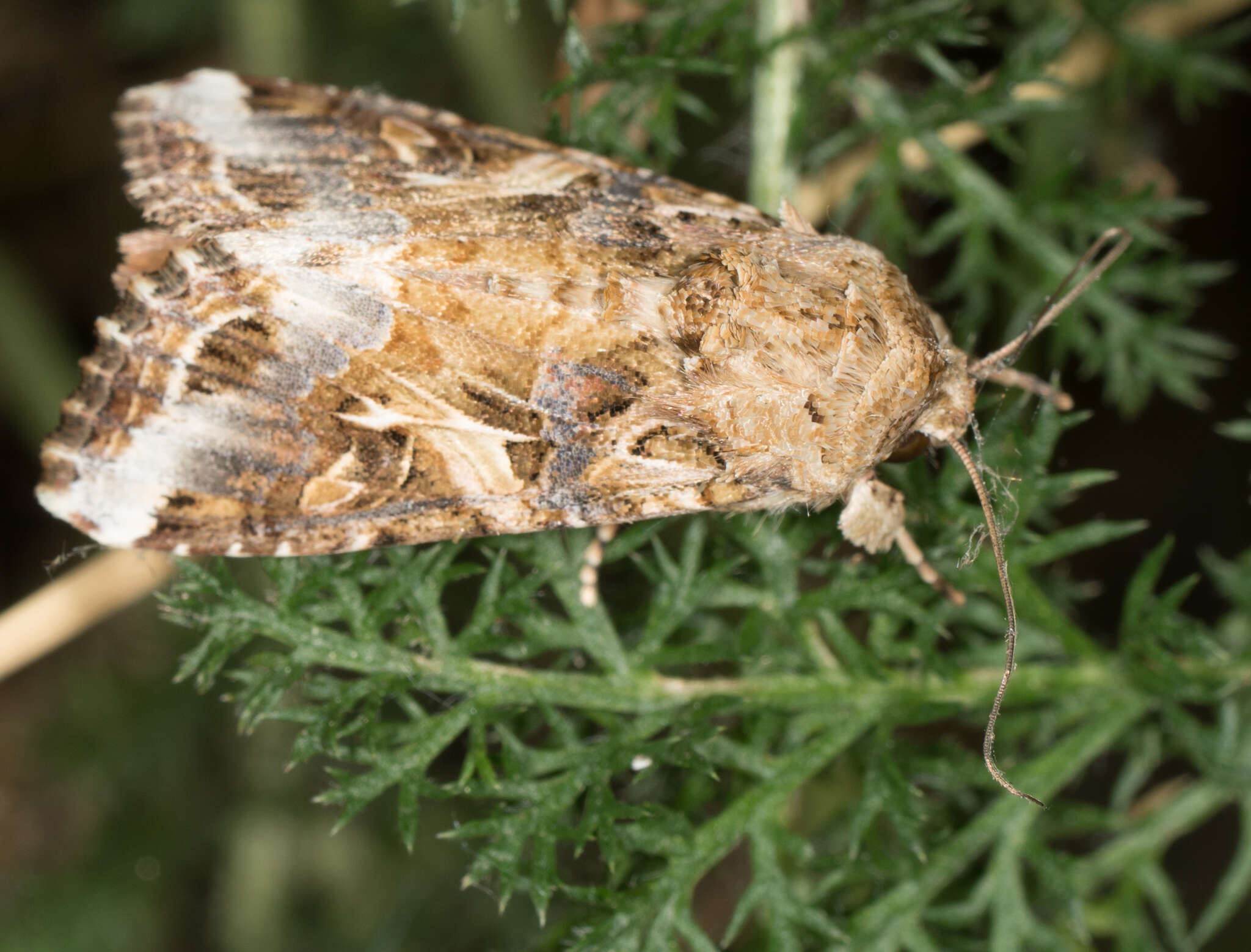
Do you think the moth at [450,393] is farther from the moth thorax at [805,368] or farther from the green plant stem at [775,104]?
the green plant stem at [775,104]

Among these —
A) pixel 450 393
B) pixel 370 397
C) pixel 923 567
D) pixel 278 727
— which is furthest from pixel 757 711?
pixel 278 727

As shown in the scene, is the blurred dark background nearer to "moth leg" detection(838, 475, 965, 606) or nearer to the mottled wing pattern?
the mottled wing pattern

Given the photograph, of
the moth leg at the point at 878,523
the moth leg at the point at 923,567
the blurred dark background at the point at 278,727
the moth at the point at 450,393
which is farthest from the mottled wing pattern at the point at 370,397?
the blurred dark background at the point at 278,727

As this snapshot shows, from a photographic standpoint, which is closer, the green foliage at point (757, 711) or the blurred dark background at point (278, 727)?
the green foliage at point (757, 711)

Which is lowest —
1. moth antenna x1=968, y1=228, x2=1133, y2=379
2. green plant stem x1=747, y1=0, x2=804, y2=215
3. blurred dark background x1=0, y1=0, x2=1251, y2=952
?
blurred dark background x1=0, y1=0, x2=1251, y2=952

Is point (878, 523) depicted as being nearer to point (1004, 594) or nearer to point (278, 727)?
point (1004, 594)

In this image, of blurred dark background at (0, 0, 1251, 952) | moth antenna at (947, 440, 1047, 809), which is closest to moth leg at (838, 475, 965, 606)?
moth antenna at (947, 440, 1047, 809)

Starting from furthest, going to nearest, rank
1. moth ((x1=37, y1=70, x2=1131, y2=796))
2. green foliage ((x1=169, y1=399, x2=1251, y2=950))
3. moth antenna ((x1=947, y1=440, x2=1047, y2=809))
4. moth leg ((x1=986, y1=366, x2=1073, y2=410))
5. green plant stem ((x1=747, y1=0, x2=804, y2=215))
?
green plant stem ((x1=747, y1=0, x2=804, y2=215)), moth leg ((x1=986, y1=366, x2=1073, y2=410)), moth ((x1=37, y1=70, x2=1131, y2=796)), green foliage ((x1=169, y1=399, x2=1251, y2=950)), moth antenna ((x1=947, y1=440, x2=1047, y2=809))

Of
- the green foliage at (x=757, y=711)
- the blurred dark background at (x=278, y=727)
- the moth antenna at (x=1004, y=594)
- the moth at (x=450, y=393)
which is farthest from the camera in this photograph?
the blurred dark background at (x=278, y=727)

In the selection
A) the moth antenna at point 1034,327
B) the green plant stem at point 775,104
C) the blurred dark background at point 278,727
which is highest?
the green plant stem at point 775,104
